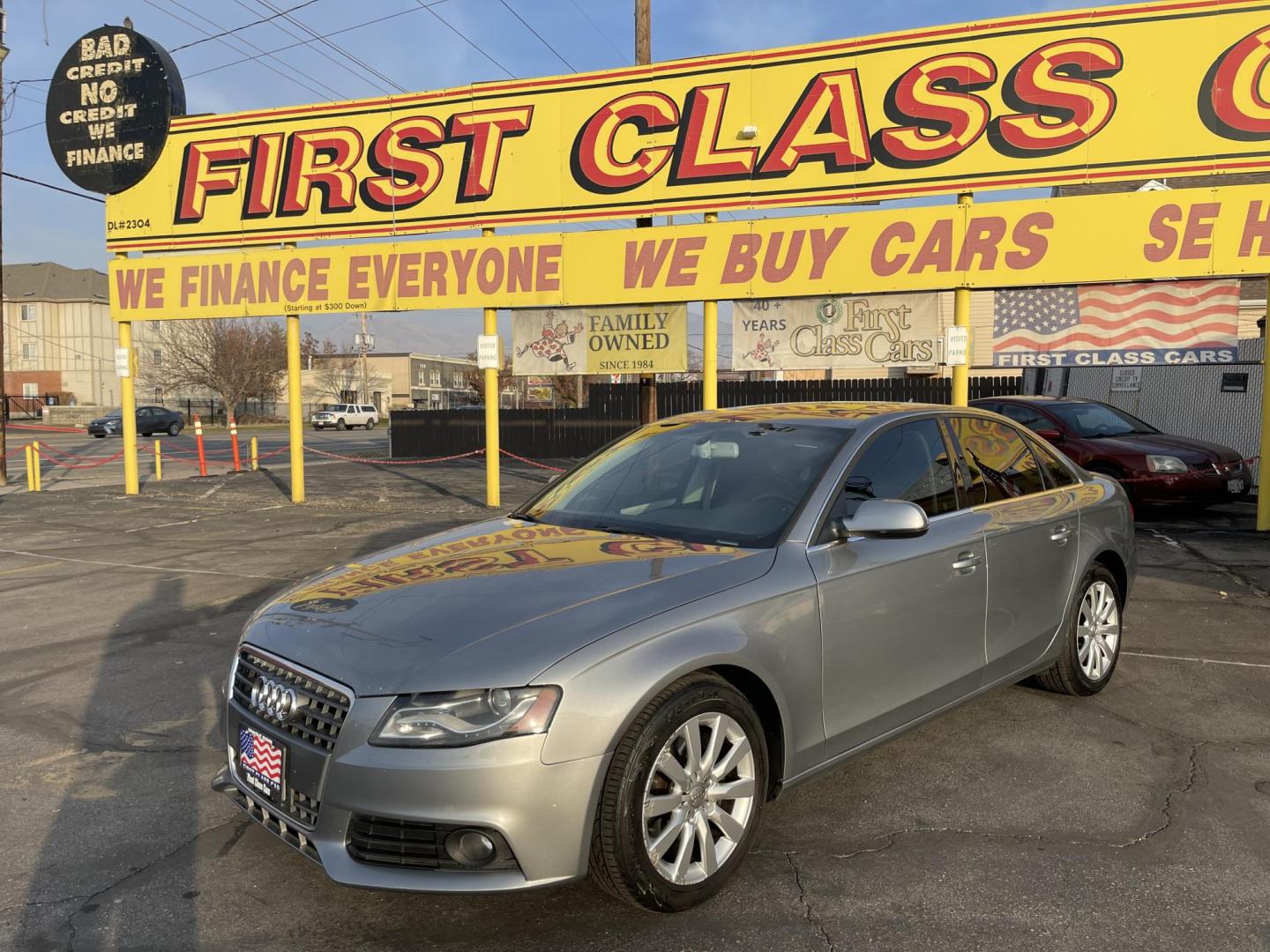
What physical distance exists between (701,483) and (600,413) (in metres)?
22.8

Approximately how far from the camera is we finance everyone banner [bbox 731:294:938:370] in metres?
12.6

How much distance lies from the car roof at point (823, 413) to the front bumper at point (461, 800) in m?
2.07

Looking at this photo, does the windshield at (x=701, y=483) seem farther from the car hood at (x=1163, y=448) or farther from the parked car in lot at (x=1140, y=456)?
the car hood at (x=1163, y=448)

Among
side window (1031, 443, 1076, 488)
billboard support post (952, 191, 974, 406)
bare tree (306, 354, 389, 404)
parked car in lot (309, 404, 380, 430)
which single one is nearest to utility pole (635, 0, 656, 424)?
billboard support post (952, 191, 974, 406)

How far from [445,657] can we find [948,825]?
6.86 ft

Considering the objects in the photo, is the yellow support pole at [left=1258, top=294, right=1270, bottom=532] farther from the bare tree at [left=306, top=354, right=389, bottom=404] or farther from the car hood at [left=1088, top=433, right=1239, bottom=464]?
the bare tree at [left=306, top=354, right=389, bottom=404]

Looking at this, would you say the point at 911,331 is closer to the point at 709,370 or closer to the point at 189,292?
the point at 709,370

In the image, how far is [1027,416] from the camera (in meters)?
12.3

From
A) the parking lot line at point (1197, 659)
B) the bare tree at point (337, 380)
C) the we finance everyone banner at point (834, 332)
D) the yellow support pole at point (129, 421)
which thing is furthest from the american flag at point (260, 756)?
the bare tree at point (337, 380)

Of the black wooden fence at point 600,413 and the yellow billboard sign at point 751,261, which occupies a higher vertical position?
the yellow billboard sign at point 751,261

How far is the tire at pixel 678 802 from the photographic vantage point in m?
2.78

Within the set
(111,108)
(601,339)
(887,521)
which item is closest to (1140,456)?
(601,339)

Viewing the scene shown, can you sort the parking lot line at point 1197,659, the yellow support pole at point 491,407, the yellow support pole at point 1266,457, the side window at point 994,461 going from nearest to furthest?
the side window at point 994,461
the parking lot line at point 1197,659
the yellow support pole at point 1266,457
the yellow support pole at point 491,407

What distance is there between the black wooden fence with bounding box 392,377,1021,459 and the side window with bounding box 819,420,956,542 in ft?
56.5
